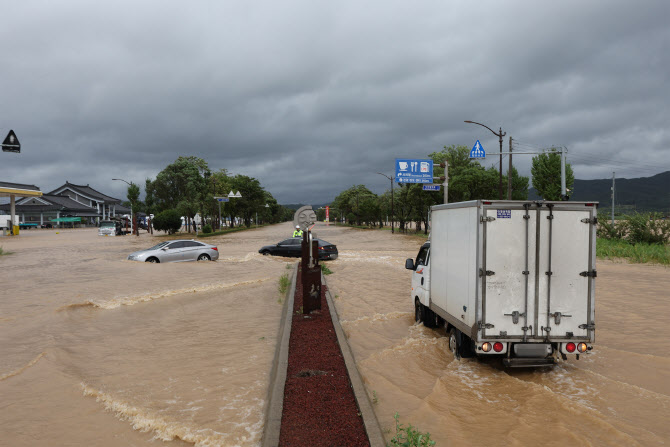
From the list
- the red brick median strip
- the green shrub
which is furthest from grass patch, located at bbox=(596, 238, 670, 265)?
the green shrub

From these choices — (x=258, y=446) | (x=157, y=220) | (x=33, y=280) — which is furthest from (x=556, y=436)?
(x=157, y=220)

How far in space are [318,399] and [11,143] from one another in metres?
14.4

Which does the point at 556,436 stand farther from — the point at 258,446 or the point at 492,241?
the point at 258,446

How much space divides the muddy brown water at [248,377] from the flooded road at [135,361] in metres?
0.03

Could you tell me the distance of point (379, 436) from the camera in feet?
15.0

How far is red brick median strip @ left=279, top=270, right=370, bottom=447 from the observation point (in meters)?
4.68

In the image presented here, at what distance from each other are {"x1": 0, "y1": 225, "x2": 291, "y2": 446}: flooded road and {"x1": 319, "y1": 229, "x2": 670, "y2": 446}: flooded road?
2081 mm

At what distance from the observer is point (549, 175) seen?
182 ft

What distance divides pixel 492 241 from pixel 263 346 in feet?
16.8

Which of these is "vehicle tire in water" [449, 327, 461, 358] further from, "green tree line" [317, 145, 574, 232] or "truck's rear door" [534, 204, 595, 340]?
"green tree line" [317, 145, 574, 232]

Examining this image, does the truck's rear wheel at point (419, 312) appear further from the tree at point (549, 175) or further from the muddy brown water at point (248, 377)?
the tree at point (549, 175)

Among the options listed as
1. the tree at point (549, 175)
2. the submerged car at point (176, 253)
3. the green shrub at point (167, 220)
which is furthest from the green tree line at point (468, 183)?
the green shrub at point (167, 220)

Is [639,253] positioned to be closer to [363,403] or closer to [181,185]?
[363,403]

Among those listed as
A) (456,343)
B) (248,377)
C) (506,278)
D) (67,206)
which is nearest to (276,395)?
(248,377)
